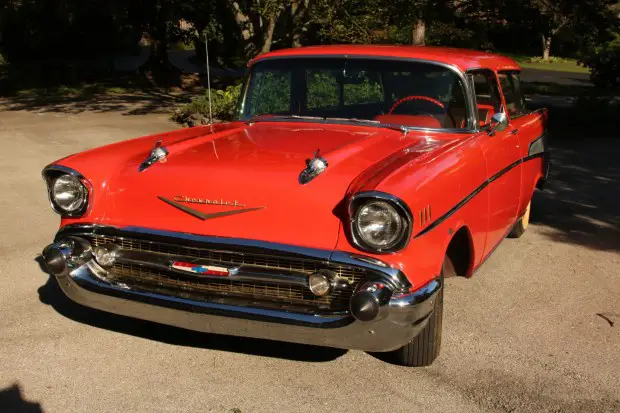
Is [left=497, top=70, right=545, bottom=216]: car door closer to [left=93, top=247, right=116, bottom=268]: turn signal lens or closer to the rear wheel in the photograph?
the rear wheel

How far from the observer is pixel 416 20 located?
13023mm

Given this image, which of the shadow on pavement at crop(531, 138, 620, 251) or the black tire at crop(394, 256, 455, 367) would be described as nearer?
the black tire at crop(394, 256, 455, 367)

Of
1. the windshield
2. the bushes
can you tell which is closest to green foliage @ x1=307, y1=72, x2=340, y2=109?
the windshield

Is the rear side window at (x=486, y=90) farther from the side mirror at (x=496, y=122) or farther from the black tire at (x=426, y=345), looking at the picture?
the black tire at (x=426, y=345)

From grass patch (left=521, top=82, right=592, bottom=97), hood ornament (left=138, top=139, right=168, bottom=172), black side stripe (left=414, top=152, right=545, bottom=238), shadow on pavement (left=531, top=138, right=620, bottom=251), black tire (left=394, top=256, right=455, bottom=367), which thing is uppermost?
hood ornament (left=138, top=139, right=168, bottom=172)

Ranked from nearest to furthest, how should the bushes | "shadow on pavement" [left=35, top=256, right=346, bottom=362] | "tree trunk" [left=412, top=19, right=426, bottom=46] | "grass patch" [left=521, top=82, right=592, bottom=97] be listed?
1. "shadow on pavement" [left=35, top=256, right=346, bottom=362]
2. the bushes
3. "tree trunk" [left=412, top=19, right=426, bottom=46]
4. "grass patch" [left=521, top=82, right=592, bottom=97]

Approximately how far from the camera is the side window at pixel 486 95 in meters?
4.74

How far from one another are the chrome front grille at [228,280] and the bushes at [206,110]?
346 inches

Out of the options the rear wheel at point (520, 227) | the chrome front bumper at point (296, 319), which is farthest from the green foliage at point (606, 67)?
the chrome front bumper at point (296, 319)

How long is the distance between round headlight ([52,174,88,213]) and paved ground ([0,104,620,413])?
81 cm

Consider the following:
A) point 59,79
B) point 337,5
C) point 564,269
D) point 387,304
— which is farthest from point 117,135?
point 59,79

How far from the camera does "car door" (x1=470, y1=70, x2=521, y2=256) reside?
4508mm

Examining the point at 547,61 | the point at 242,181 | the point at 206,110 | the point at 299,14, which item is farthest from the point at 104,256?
the point at 547,61

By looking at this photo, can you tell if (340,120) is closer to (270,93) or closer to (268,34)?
(270,93)
